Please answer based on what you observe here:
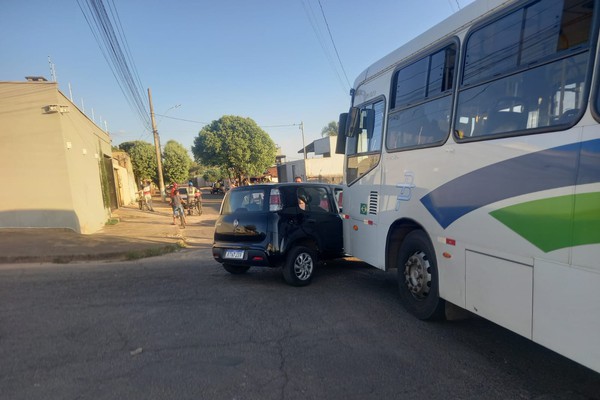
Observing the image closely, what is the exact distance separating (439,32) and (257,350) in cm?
396

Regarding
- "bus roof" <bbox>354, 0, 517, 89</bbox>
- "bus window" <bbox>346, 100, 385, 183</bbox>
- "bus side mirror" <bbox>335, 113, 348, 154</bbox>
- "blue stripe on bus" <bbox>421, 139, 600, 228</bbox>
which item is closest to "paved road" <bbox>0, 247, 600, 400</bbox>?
"blue stripe on bus" <bbox>421, 139, 600, 228</bbox>

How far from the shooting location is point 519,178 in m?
2.84

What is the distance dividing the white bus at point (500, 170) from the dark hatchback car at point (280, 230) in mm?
1439

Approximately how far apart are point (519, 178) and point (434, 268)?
57.4 inches

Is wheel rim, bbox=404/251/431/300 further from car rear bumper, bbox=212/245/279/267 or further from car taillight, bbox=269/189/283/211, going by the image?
car taillight, bbox=269/189/283/211

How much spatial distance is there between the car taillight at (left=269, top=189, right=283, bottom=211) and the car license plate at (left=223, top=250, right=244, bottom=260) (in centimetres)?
88

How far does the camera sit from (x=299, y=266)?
5859 millimetres

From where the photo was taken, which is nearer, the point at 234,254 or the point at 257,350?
the point at 257,350

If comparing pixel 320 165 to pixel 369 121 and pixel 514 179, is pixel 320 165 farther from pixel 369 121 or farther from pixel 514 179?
pixel 514 179

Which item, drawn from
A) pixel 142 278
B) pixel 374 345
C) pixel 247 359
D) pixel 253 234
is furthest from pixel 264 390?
pixel 142 278

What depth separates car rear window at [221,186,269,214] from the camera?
19.4 ft

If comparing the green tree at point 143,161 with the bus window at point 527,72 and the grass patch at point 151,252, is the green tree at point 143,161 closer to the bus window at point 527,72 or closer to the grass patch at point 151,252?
the grass patch at point 151,252

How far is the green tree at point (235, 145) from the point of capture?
4094 centimetres

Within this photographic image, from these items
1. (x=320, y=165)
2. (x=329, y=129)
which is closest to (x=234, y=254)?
(x=320, y=165)
